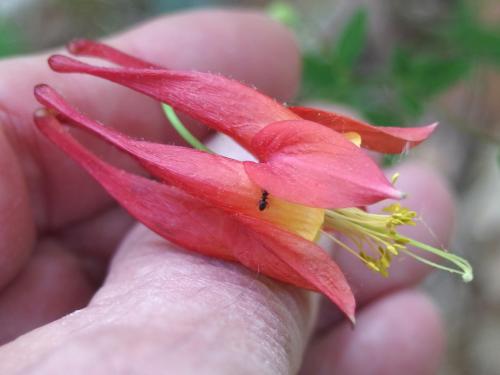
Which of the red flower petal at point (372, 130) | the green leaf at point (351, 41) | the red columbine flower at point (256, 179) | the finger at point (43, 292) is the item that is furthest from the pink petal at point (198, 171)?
the green leaf at point (351, 41)

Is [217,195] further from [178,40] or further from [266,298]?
[178,40]

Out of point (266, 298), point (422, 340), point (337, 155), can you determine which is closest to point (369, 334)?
point (422, 340)

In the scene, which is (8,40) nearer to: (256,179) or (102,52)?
(102,52)

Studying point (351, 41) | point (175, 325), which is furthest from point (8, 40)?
point (175, 325)

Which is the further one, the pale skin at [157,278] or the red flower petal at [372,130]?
the red flower petal at [372,130]

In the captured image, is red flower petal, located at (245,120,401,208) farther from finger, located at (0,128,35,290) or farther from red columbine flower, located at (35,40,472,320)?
finger, located at (0,128,35,290)

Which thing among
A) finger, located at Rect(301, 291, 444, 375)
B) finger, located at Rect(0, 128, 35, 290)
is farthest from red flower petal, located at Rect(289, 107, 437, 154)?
finger, located at Rect(301, 291, 444, 375)

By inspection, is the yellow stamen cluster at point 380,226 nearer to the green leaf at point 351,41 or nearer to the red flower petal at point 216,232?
the red flower petal at point 216,232
